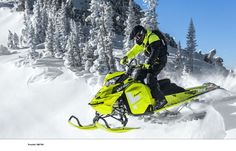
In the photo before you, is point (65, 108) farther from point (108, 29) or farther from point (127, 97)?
point (108, 29)

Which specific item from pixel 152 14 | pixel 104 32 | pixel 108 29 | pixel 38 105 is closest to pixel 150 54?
pixel 152 14

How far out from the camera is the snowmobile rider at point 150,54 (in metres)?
6.67

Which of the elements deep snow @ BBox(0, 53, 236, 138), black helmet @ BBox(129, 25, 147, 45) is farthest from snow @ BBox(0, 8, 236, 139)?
black helmet @ BBox(129, 25, 147, 45)

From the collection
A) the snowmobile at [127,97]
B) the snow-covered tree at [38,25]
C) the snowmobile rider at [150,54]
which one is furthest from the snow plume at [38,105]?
the snow-covered tree at [38,25]

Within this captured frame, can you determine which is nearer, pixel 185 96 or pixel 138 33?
pixel 138 33

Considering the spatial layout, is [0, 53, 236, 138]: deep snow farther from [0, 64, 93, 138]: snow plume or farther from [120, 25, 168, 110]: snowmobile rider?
[120, 25, 168, 110]: snowmobile rider

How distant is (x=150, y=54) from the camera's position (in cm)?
673

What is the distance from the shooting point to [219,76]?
27.6 feet

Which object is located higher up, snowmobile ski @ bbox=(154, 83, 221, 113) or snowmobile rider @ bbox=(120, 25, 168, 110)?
snowmobile rider @ bbox=(120, 25, 168, 110)

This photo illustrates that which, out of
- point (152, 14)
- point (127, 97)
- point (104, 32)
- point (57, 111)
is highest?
point (152, 14)

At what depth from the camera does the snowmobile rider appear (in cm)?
→ 667
